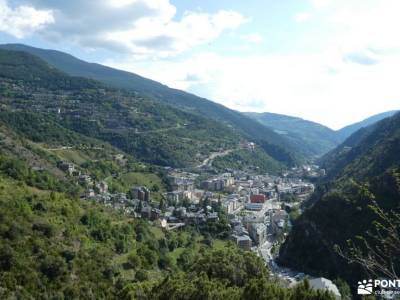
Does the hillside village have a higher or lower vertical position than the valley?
lower

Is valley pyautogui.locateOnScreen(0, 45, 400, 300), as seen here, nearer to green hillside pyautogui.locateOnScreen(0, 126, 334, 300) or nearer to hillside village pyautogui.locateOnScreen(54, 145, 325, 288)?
green hillside pyautogui.locateOnScreen(0, 126, 334, 300)

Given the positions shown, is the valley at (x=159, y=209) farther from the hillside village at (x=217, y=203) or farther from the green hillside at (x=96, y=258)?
the hillside village at (x=217, y=203)

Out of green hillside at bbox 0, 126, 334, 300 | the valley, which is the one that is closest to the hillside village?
the valley

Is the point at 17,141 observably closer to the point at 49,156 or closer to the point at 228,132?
the point at 49,156

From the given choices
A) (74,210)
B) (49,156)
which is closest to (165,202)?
(49,156)

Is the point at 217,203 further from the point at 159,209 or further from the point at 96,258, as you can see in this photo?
the point at 96,258

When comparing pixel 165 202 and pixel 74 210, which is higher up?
pixel 74 210

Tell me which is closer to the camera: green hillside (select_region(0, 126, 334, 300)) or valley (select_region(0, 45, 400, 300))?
green hillside (select_region(0, 126, 334, 300))

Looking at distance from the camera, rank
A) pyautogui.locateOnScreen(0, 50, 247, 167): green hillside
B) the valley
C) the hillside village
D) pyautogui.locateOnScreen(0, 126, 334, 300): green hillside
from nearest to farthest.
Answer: pyautogui.locateOnScreen(0, 126, 334, 300): green hillside < the valley < the hillside village < pyautogui.locateOnScreen(0, 50, 247, 167): green hillside

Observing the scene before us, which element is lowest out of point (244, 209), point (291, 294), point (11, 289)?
point (244, 209)

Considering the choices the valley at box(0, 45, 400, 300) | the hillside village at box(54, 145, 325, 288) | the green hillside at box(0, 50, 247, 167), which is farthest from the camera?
the green hillside at box(0, 50, 247, 167)

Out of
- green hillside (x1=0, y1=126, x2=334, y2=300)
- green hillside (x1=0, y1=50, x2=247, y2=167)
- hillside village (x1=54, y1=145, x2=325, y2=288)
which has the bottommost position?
hillside village (x1=54, y1=145, x2=325, y2=288)
